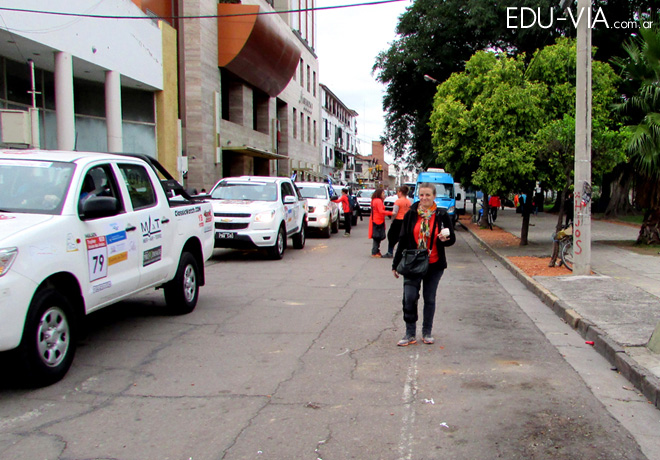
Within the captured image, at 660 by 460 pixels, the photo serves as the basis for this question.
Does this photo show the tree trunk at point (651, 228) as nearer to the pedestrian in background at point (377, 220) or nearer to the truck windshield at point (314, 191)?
the pedestrian in background at point (377, 220)

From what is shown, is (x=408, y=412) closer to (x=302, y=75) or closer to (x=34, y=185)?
(x=34, y=185)

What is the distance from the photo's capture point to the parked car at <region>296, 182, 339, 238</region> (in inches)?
821

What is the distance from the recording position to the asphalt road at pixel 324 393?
3908mm

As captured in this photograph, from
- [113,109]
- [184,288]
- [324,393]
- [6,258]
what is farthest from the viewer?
[113,109]

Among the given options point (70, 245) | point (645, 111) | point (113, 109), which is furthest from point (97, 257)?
point (113, 109)

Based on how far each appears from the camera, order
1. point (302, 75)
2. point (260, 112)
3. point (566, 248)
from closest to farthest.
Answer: point (566, 248), point (260, 112), point (302, 75)

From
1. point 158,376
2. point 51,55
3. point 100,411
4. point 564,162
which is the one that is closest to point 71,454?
point 100,411

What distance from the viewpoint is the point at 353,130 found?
318ft

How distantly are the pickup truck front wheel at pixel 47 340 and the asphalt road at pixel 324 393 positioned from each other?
16 cm

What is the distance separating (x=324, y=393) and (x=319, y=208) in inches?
638

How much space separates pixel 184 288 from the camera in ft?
25.5

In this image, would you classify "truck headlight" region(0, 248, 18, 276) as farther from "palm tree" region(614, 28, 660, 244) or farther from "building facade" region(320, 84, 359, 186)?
"building facade" region(320, 84, 359, 186)

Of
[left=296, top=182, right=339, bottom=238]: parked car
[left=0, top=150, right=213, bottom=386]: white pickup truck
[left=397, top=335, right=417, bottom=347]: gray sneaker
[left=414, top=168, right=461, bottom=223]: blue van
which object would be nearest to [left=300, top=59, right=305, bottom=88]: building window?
[left=414, top=168, right=461, bottom=223]: blue van

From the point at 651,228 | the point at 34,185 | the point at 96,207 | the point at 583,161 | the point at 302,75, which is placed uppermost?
the point at 302,75
